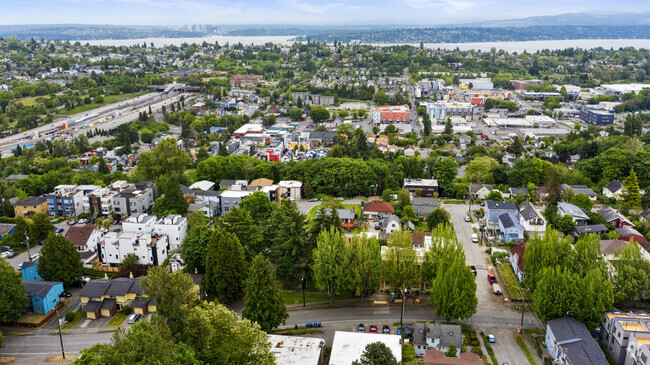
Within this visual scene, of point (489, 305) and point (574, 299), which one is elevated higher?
point (574, 299)

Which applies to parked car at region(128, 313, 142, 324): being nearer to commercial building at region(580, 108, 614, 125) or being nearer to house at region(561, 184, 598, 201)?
house at region(561, 184, 598, 201)

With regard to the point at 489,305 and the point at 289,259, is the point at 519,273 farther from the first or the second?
the point at 289,259

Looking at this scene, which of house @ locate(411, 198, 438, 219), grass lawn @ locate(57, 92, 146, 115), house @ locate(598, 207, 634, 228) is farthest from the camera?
grass lawn @ locate(57, 92, 146, 115)

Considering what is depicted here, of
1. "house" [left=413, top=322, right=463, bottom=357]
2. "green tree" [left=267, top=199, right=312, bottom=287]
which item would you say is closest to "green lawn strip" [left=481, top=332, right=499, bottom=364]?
"house" [left=413, top=322, right=463, bottom=357]

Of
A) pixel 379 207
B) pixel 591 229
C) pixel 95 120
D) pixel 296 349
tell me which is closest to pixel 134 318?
pixel 296 349

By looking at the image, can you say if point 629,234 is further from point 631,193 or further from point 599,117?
point 599,117

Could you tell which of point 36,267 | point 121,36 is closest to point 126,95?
point 36,267

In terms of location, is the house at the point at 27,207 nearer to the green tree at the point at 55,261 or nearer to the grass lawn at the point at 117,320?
the green tree at the point at 55,261
